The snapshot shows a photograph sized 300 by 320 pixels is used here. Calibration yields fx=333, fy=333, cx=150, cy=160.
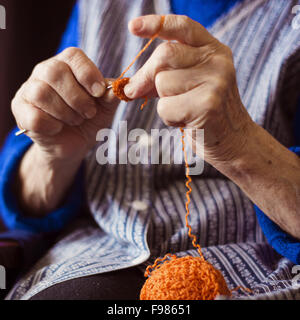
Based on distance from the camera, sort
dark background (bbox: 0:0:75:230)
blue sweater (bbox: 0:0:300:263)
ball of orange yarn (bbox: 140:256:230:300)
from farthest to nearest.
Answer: dark background (bbox: 0:0:75:230), blue sweater (bbox: 0:0:300:263), ball of orange yarn (bbox: 140:256:230:300)

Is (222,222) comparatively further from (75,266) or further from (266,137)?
(75,266)

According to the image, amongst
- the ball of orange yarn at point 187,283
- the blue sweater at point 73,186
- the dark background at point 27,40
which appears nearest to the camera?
the ball of orange yarn at point 187,283

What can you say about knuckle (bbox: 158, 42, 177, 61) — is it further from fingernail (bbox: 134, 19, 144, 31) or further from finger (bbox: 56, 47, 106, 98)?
finger (bbox: 56, 47, 106, 98)

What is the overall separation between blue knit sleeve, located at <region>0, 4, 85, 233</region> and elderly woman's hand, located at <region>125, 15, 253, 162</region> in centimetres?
47

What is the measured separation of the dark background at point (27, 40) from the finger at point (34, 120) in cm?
51

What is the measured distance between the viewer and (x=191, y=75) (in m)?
0.54

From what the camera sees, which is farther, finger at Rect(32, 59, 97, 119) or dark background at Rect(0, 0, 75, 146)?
dark background at Rect(0, 0, 75, 146)

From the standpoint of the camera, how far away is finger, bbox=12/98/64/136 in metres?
0.70

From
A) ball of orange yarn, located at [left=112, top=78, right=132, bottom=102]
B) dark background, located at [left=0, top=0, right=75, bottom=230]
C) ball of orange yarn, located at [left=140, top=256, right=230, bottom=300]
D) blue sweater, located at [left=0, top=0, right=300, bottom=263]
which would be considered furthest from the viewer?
dark background, located at [left=0, top=0, right=75, bottom=230]

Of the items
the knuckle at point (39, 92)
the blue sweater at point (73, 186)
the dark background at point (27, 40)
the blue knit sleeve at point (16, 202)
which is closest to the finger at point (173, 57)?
the knuckle at point (39, 92)

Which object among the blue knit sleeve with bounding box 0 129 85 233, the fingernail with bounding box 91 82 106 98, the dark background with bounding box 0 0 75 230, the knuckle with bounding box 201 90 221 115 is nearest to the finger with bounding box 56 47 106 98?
the fingernail with bounding box 91 82 106 98

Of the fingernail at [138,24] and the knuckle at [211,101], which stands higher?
the fingernail at [138,24]

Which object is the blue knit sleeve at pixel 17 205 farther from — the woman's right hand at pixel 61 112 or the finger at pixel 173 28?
the finger at pixel 173 28

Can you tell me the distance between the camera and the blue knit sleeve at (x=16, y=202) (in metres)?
0.87
